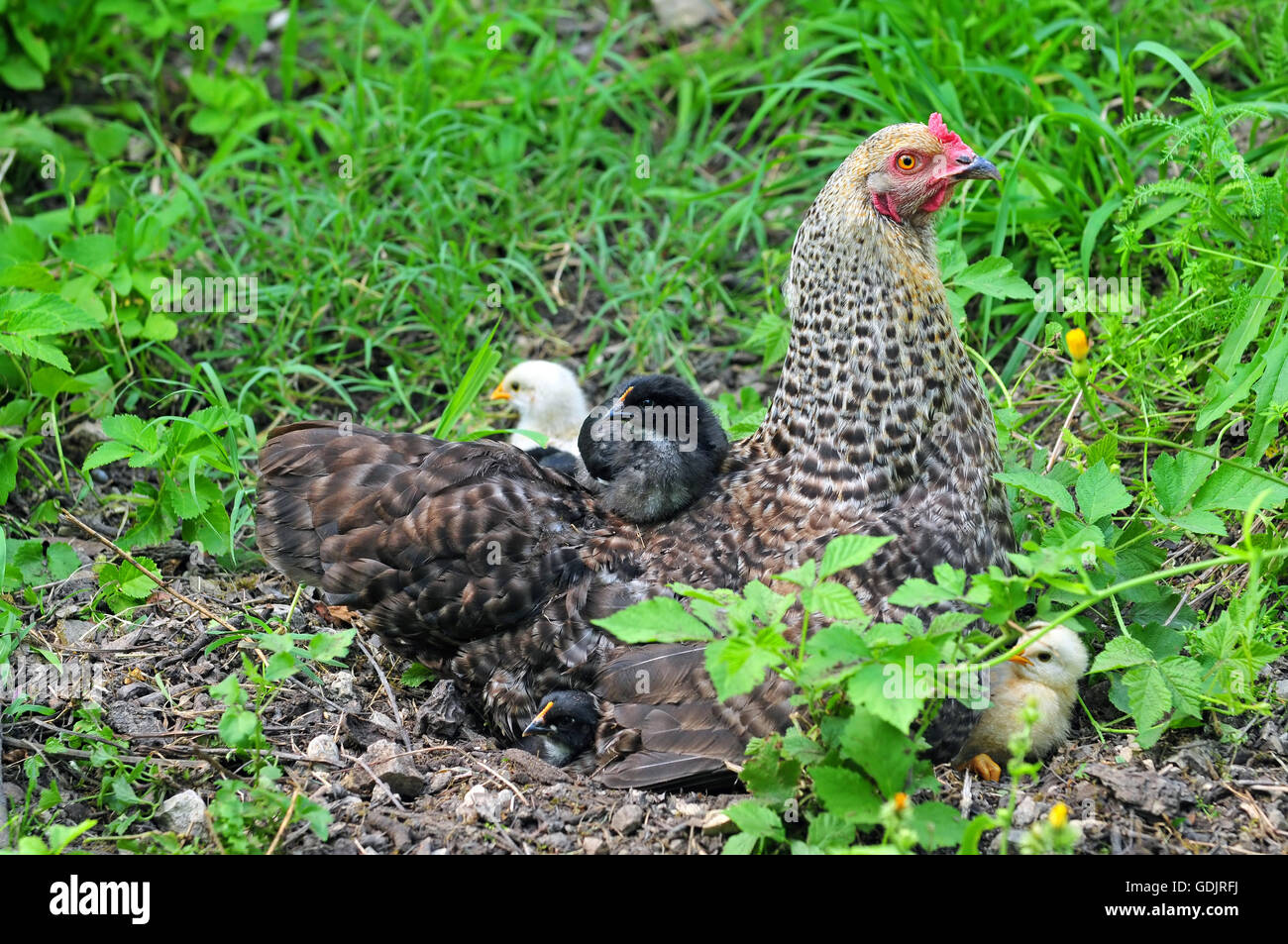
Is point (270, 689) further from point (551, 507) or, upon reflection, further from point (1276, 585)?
point (1276, 585)

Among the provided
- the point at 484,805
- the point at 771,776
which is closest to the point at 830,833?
the point at 771,776

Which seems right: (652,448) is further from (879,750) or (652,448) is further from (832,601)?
(879,750)

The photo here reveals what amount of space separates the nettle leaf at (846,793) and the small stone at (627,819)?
0.57 meters

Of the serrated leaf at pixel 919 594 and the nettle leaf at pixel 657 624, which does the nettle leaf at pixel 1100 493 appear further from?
the nettle leaf at pixel 657 624

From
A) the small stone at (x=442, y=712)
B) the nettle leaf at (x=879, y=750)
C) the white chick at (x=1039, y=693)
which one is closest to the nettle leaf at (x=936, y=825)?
the nettle leaf at (x=879, y=750)

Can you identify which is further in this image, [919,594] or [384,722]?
[384,722]

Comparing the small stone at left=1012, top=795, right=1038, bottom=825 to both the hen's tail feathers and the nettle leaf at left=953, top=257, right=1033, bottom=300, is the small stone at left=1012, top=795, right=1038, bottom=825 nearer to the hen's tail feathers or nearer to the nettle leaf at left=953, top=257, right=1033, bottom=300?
the hen's tail feathers

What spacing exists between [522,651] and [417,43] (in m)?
3.78

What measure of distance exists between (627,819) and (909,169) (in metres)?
2.01

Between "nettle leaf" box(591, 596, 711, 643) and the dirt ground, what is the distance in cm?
65

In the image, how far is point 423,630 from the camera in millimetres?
3721

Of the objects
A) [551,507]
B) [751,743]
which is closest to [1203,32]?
[551,507]

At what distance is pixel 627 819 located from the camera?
3.26m

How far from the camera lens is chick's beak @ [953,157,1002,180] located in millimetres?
3648
